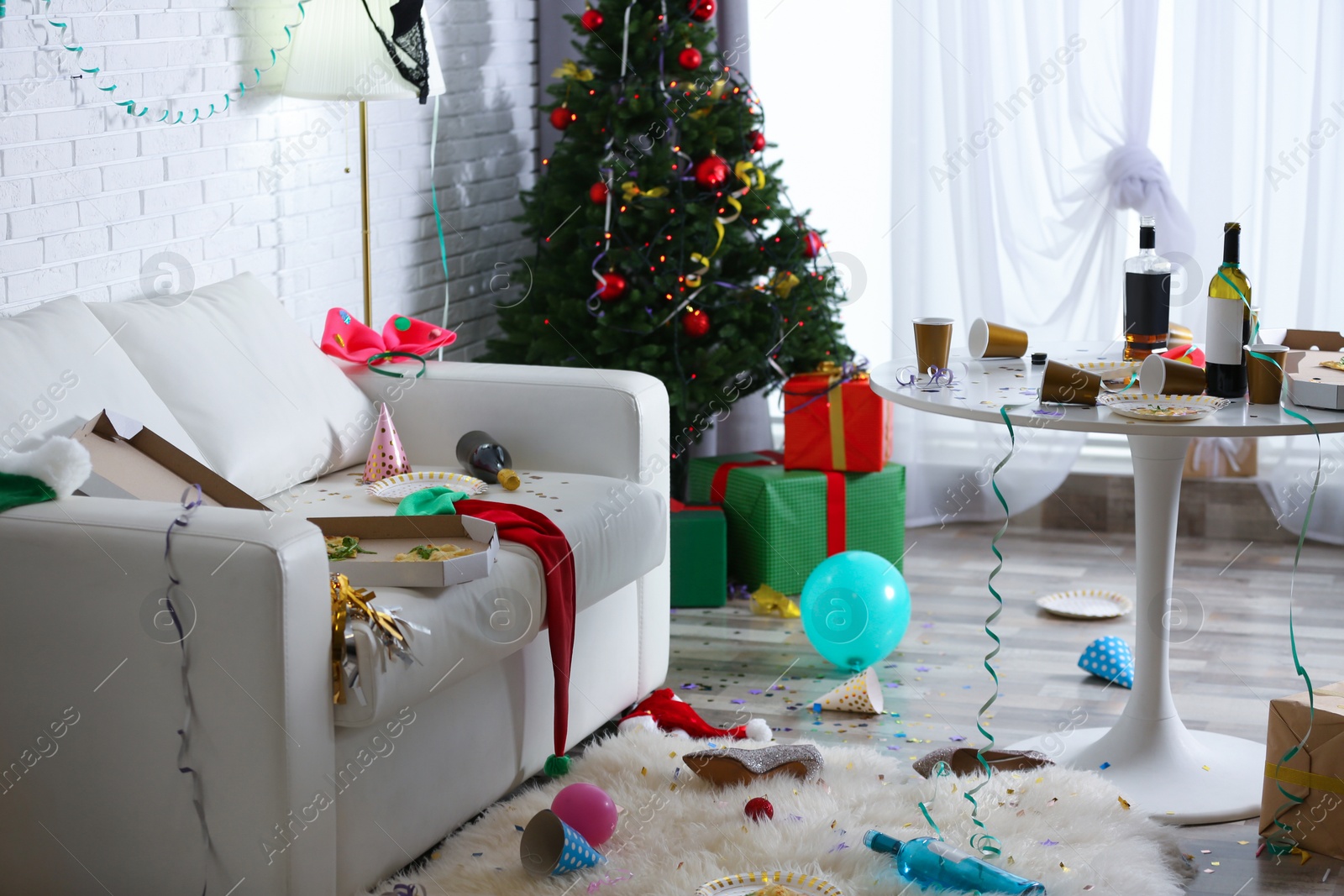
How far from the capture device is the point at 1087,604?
340cm

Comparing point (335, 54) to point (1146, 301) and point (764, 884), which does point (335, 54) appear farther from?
point (764, 884)

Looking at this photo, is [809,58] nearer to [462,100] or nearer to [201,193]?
[462,100]

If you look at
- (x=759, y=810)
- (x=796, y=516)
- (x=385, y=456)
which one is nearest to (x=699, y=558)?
(x=796, y=516)

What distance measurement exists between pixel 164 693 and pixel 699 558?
1785 millimetres

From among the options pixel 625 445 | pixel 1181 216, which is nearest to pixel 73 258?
pixel 625 445

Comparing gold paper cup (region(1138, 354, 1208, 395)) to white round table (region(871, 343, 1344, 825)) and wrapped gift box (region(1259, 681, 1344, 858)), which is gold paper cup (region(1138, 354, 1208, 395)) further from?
wrapped gift box (region(1259, 681, 1344, 858))

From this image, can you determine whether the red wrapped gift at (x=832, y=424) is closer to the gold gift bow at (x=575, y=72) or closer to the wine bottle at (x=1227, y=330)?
the gold gift bow at (x=575, y=72)

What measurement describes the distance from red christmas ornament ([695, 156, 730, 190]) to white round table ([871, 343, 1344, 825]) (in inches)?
41.1

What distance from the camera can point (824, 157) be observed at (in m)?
4.11

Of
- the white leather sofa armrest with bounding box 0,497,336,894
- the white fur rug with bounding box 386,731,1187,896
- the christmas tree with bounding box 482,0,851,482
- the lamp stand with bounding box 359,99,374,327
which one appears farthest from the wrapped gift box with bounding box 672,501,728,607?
the white leather sofa armrest with bounding box 0,497,336,894

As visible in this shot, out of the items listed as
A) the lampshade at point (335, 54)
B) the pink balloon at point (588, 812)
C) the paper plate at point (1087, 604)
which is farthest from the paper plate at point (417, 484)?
the paper plate at point (1087, 604)

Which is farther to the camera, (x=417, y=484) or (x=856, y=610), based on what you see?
(x=856, y=610)

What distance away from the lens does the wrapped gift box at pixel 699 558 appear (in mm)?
3469

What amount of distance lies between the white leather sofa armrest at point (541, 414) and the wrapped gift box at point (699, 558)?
2.01ft
